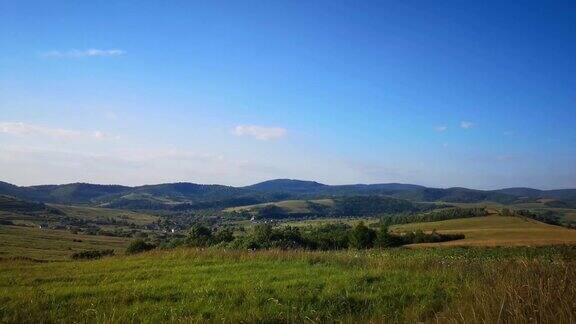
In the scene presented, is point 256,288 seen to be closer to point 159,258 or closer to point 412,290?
point 412,290

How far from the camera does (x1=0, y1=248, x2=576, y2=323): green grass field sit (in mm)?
6293

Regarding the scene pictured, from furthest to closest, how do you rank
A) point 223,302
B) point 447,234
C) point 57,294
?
point 447,234 < point 57,294 < point 223,302

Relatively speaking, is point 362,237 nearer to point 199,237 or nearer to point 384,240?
point 384,240

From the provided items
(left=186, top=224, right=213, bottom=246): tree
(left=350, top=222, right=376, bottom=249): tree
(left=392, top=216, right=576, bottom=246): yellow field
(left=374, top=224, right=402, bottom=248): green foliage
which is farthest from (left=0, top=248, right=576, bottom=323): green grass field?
(left=392, top=216, right=576, bottom=246): yellow field

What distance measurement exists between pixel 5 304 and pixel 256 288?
16.3 feet

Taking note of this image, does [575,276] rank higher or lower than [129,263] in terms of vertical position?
higher

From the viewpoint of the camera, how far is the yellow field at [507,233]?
62625 millimetres

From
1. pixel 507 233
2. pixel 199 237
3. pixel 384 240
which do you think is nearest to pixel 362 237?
pixel 384 240

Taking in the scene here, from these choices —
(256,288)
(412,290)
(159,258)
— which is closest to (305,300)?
(256,288)

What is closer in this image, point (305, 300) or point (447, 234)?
point (305, 300)

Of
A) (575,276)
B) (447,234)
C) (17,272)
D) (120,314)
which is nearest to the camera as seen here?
(575,276)

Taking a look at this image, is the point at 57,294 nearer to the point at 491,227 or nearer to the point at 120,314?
the point at 120,314

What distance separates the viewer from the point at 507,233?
76625mm

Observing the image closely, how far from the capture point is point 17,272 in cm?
1454
